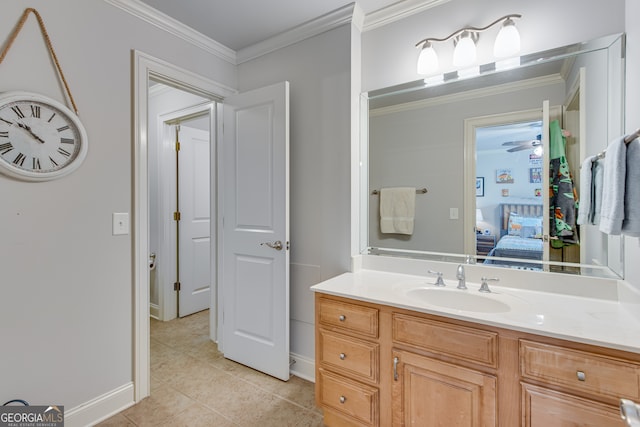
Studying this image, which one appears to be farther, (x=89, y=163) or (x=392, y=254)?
(x=392, y=254)

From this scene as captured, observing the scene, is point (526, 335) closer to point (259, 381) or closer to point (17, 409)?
point (259, 381)

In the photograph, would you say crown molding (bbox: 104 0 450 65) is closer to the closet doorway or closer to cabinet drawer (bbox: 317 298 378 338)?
the closet doorway

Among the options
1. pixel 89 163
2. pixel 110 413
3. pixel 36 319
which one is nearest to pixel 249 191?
pixel 89 163

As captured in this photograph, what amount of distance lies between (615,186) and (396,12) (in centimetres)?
157

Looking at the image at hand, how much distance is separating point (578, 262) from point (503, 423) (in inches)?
34.3

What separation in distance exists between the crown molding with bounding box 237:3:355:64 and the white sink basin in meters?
1.78

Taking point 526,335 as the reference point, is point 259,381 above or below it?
below

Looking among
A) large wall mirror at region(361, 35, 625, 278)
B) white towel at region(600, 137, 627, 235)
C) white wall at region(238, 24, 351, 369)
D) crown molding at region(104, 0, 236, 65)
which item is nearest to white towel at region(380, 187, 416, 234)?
large wall mirror at region(361, 35, 625, 278)

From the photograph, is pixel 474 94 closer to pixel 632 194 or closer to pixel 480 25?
pixel 480 25

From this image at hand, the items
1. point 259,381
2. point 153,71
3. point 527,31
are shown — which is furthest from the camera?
point 259,381

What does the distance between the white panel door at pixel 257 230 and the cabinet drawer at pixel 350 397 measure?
56 centimetres

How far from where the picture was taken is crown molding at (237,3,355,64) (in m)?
1.96

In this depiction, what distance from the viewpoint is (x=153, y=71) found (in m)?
1.97

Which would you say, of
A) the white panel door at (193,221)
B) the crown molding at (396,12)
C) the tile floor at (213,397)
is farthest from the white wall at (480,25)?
the white panel door at (193,221)
